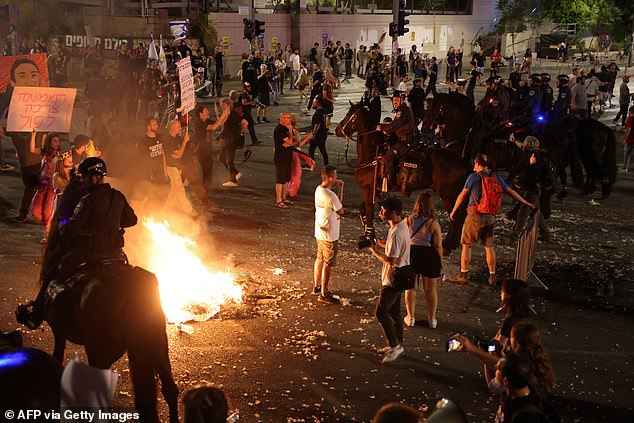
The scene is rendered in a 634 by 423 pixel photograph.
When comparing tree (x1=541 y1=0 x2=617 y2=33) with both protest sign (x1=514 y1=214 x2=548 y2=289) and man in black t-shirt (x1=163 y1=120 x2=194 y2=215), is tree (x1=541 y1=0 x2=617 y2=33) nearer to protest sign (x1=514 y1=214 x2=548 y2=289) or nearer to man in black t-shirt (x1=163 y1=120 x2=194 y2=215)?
man in black t-shirt (x1=163 y1=120 x2=194 y2=215)

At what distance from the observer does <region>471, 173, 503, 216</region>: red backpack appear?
1071cm

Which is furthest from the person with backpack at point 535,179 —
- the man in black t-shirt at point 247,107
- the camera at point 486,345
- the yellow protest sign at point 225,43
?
the yellow protest sign at point 225,43

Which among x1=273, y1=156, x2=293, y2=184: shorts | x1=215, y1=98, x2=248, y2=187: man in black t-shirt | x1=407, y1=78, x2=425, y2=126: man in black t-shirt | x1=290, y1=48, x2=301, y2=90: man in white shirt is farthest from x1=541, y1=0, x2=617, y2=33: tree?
x1=273, y1=156, x2=293, y2=184: shorts

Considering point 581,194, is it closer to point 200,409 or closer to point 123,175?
point 123,175

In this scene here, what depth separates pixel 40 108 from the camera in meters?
12.6

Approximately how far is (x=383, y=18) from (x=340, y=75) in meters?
9.91

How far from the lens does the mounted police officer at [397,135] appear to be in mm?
13109

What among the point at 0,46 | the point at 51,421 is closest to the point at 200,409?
the point at 51,421

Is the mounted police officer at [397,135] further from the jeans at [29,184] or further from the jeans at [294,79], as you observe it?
the jeans at [294,79]

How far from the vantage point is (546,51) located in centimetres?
5256

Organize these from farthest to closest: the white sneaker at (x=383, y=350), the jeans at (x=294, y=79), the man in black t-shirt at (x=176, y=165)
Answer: the jeans at (x=294, y=79), the man in black t-shirt at (x=176, y=165), the white sneaker at (x=383, y=350)

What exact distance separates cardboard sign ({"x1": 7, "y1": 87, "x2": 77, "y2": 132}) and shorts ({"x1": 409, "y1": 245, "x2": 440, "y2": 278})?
6.15 m

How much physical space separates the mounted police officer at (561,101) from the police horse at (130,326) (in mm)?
10850

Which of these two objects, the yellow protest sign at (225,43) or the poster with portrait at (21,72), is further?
the yellow protest sign at (225,43)
